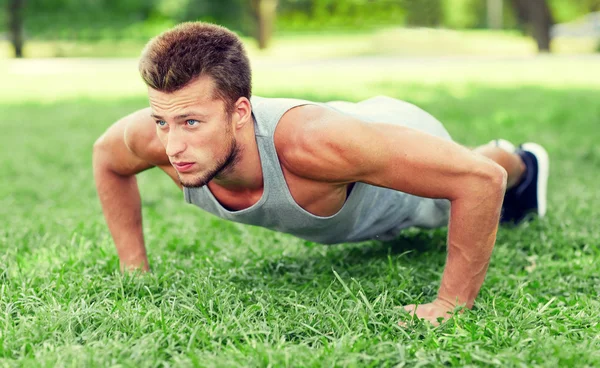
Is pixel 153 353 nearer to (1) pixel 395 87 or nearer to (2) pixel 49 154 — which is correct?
(2) pixel 49 154

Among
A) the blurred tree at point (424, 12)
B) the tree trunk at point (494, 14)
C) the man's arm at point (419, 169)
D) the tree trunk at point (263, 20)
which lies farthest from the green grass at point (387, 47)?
the man's arm at point (419, 169)

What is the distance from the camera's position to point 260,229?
4.72 metres

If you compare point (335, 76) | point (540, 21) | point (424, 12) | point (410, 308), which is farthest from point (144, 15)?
point (410, 308)

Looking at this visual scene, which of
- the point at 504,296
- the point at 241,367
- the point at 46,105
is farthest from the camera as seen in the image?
the point at 46,105

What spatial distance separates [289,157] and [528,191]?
2.09 m

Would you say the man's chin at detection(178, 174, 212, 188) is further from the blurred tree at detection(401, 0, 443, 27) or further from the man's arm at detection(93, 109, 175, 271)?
the blurred tree at detection(401, 0, 443, 27)

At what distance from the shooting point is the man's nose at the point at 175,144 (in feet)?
9.57

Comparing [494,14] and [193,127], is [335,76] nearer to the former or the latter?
[193,127]

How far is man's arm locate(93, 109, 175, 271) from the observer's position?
3.64 meters

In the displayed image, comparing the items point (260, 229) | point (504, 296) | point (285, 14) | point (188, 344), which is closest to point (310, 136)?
point (188, 344)

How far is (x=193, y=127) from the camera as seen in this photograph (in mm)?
2938

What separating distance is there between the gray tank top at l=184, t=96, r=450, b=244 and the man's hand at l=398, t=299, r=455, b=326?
22.5 inches

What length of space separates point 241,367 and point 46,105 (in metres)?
10.5

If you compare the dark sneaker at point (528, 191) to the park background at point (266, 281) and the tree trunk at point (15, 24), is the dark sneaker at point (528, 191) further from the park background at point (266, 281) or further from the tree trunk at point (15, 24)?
the tree trunk at point (15, 24)
